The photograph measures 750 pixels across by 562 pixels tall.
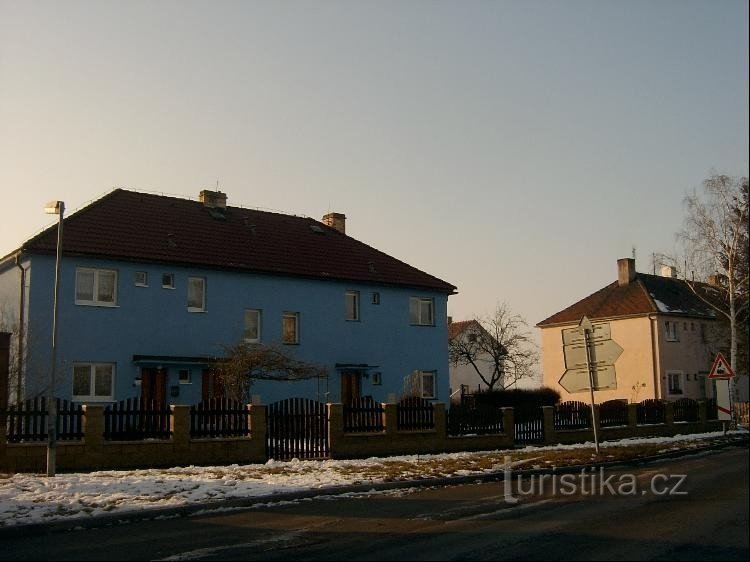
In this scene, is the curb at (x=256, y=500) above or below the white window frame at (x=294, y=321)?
below

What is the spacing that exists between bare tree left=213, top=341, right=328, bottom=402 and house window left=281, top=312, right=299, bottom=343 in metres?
0.94

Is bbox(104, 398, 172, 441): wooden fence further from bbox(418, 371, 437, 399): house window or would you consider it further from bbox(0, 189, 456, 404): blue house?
bbox(418, 371, 437, 399): house window

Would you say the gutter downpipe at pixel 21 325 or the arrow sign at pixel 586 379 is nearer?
the arrow sign at pixel 586 379

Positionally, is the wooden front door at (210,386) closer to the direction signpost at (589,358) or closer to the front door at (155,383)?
the front door at (155,383)

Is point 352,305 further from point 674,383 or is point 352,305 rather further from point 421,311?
point 674,383

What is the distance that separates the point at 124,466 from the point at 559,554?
41.7 ft

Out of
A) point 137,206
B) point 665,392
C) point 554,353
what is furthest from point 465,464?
point 554,353

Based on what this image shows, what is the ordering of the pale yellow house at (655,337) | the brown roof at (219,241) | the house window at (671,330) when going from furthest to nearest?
the house window at (671,330), the pale yellow house at (655,337), the brown roof at (219,241)

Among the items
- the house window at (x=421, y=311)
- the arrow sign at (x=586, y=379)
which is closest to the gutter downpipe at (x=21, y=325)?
the house window at (x=421, y=311)

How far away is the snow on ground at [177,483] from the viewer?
12398 millimetres

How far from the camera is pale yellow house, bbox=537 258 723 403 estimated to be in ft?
156

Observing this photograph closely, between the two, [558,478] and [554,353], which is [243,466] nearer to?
[558,478]

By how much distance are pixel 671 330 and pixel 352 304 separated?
2320 centimetres

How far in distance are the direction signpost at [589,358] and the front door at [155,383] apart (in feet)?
49.3
